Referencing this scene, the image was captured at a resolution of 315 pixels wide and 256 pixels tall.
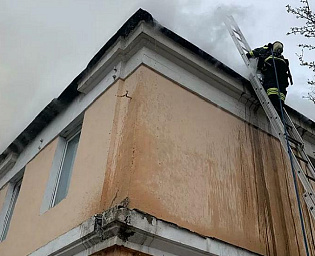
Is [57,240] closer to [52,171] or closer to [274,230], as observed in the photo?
[52,171]

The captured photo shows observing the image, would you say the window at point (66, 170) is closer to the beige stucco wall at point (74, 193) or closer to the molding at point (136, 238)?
the beige stucco wall at point (74, 193)

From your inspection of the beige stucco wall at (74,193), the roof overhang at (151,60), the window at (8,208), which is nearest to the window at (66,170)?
the beige stucco wall at (74,193)

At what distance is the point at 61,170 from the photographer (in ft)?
19.4

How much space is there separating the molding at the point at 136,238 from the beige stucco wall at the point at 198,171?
166 mm

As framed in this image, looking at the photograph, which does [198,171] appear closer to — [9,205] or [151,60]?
[151,60]

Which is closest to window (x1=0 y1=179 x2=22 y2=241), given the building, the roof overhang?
the building

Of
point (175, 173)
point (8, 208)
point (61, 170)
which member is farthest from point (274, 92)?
point (8, 208)

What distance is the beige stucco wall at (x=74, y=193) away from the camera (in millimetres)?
4477

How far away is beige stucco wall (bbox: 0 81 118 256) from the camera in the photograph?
4.48 metres

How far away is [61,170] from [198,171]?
235 cm

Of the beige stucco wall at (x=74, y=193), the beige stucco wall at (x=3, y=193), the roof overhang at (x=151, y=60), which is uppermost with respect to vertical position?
the roof overhang at (x=151, y=60)

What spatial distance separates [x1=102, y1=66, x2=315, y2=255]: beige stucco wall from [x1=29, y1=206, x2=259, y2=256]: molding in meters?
0.17

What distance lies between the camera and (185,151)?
469 cm

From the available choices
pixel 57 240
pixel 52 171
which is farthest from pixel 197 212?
pixel 52 171
